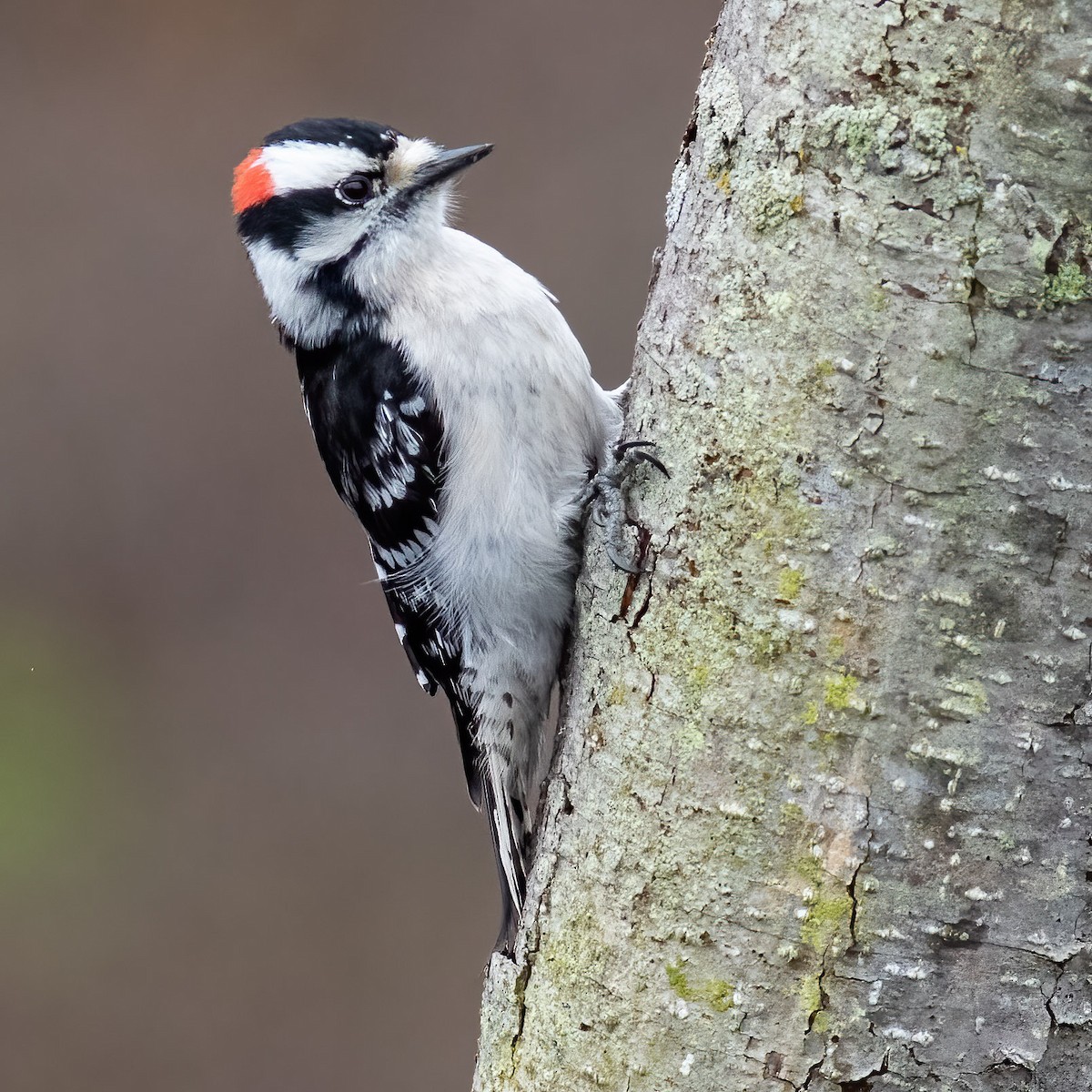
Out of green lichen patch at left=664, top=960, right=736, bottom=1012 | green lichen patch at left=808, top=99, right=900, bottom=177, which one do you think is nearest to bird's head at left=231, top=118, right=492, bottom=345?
green lichen patch at left=808, top=99, right=900, bottom=177

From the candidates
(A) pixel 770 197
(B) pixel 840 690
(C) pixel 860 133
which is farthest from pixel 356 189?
(B) pixel 840 690

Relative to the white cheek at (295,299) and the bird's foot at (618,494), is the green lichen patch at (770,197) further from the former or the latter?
the white cheek at (295,299)

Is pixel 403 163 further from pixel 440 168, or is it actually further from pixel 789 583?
pixel 789 583

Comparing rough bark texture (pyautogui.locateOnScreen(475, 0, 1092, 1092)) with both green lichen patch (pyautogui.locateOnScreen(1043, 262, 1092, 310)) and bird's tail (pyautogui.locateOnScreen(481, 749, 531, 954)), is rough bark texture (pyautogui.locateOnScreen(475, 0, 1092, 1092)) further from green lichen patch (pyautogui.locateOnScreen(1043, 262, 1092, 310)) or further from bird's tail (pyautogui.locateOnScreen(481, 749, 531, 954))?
bird's tail (pyautogui.locateOnScreen(481, 749, 531, 954))

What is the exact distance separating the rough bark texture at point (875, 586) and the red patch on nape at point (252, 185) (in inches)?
40.6

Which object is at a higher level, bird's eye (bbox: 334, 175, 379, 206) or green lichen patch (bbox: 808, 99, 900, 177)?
green lichen patch (bbox: 808, 99, 900, 177)

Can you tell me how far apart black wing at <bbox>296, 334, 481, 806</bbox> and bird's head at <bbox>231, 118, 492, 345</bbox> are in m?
0.09

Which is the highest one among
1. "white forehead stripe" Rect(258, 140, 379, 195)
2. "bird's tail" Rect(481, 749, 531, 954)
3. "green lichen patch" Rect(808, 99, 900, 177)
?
"green lichen patch" Rect(808, 99, 900, 177)

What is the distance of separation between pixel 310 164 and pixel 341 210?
4.4 inches

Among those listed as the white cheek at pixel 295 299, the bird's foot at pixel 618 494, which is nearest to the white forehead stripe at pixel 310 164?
the white cheek at pixel 295 299

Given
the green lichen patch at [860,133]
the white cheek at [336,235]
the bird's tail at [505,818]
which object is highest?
the green lichen patch at [860,133]

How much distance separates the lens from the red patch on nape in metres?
2.28

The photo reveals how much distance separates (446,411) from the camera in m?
2.08

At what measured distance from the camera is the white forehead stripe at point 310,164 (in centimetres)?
222
